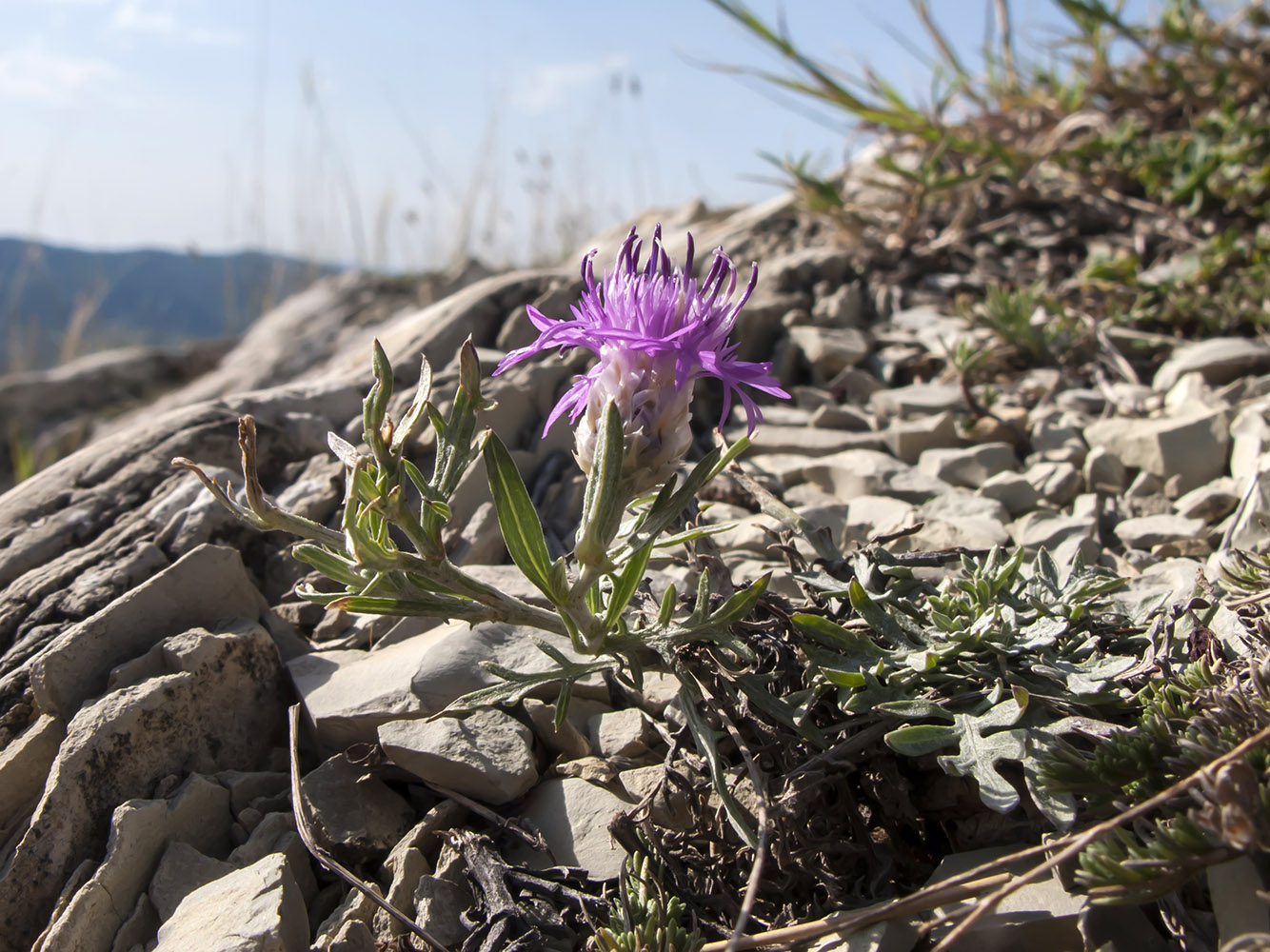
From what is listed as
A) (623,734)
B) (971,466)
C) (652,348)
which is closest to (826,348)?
(971,466)

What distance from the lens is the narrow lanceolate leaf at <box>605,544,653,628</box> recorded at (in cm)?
146

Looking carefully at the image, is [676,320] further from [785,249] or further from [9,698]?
[785,249]

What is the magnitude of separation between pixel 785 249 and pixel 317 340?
374cm

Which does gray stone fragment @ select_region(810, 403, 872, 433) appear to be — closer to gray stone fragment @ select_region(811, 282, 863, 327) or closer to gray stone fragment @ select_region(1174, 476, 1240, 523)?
gray stone fragment @ select_region(811, 282, 863, 327)

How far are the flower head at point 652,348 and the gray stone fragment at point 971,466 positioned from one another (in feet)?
4.23

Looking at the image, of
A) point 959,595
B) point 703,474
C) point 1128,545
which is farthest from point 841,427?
point 703,474

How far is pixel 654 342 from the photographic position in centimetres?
141

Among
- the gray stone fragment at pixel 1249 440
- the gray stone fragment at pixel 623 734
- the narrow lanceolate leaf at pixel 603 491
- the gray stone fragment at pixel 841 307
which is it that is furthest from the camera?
the gray stone fragment at pixel 841 307

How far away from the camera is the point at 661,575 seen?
2.16m

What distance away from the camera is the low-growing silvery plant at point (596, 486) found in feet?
4.62

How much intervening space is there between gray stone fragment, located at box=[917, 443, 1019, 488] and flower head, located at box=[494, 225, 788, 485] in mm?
1290

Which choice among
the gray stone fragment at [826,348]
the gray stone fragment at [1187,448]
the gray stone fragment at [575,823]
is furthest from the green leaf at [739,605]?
the gray stone fragment at [826,348]

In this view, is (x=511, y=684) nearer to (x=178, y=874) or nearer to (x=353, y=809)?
(x=353, y=809)

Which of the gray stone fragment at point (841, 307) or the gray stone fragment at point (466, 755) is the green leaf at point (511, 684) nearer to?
the gray stone fragment at point (466, 755)
